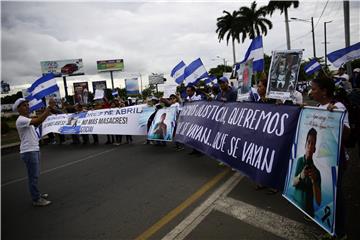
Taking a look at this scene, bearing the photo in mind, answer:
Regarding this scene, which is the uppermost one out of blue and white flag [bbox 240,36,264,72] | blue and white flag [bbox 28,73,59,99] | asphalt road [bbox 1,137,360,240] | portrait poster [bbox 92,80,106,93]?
portrait poster [bbox 92,80,106,93]

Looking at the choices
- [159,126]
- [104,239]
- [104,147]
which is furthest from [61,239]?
[104,147]

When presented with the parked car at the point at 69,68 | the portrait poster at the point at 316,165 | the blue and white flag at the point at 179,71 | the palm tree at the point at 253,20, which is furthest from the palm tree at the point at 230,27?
the portrait poster at the point at 316,165

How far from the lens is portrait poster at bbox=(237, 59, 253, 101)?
679cm

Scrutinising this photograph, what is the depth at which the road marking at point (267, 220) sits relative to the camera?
359cm

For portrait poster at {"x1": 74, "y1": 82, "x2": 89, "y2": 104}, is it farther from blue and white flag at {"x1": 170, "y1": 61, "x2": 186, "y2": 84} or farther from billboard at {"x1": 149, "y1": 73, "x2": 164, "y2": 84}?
blue and white flag at {"x1": 170, "y1": 61, "x2": 186, "y2": 84}

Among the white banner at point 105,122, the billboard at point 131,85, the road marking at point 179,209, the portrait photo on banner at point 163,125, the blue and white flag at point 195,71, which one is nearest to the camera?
the road marking at point 179,209

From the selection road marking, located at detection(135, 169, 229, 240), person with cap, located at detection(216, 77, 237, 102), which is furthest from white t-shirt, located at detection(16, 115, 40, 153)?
person with cap, located at detection(216, 77, 237, 102)

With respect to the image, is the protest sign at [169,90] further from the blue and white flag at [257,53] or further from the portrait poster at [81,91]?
the portrait poster at [81,91]

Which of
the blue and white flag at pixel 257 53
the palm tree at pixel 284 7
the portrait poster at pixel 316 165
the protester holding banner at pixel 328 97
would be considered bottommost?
the portrait poster at pixel 316 165

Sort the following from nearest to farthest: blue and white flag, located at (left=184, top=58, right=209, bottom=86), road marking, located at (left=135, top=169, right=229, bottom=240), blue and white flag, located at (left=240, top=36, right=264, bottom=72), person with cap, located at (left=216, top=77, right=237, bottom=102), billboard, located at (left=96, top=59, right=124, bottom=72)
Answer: road marking, located at (left=135, top=169, right=229, bottom=240)
blue and white flag, located at (left=240, top=36, right=264, bottom=72)
person with cap, located at (left=216, top=77, right=237, bottom=102)
blue and white flag, located at (left=184, top=58, right=209, bottom=86)
billboard, located at (left=96, top=59, right=124, bottom=72)

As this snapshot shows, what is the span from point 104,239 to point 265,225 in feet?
6.70

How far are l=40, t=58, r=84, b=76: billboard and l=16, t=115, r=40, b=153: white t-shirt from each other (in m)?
53.0

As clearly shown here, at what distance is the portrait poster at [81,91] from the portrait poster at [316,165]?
50.6m

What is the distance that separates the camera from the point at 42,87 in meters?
8.11
